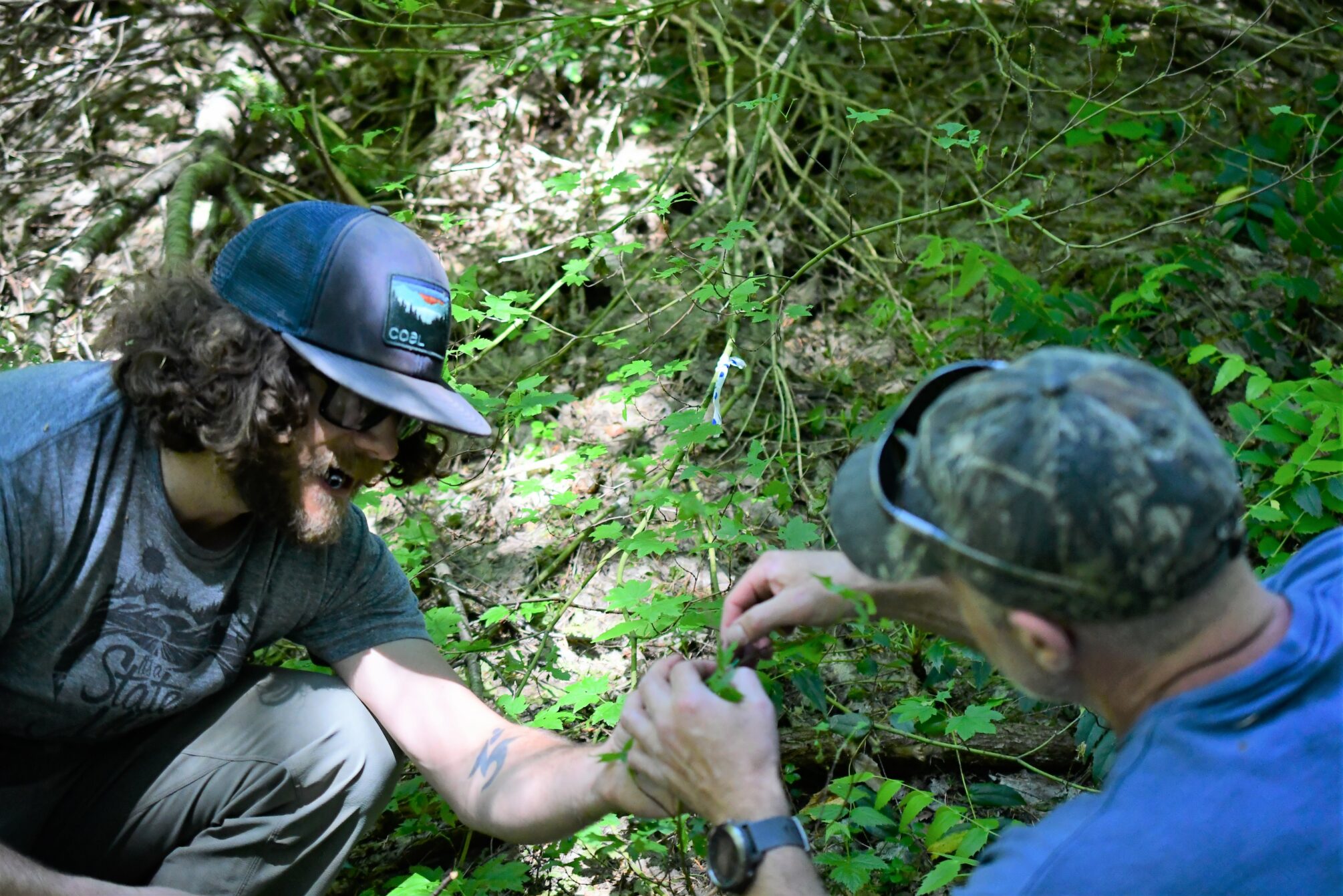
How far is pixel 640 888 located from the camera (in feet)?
8.45

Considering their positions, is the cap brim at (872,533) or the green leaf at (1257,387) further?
the green leaf at (1257,387)

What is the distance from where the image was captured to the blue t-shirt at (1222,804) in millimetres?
1149

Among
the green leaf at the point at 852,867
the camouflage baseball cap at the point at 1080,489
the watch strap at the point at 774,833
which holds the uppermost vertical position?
the camouflage baseball cap at the point at 1080,489

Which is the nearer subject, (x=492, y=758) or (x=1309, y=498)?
(x=492, y=758)

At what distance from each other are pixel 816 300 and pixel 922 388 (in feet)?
8.82

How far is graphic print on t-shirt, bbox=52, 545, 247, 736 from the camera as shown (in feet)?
7.13

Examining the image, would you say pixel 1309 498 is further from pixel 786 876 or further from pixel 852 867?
pixel 786 876

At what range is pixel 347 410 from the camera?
86.7 inches

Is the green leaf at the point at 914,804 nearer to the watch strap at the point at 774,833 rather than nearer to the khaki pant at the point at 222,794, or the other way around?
the watch strap at the point at 774,833

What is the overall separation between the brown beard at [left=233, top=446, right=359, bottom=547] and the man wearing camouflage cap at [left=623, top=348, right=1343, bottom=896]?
1.24 m

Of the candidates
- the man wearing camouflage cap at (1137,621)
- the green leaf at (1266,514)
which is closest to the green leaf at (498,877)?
the man wearing camouflage cap at (1137,621)

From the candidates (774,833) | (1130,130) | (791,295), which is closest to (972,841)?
(774,833)

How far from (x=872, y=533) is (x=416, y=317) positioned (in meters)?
1.11

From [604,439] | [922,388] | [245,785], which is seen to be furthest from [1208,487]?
[604,439]
